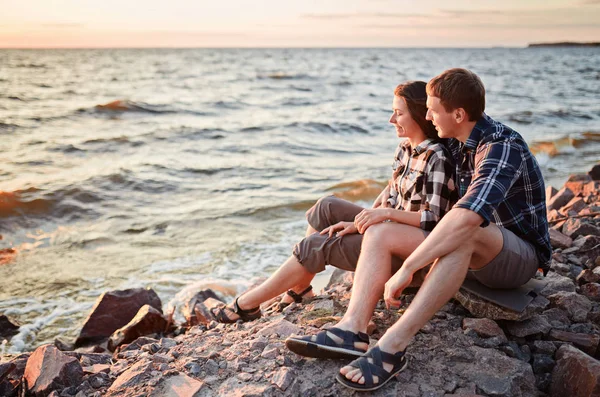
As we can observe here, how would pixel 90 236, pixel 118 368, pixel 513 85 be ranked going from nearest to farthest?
pixel 118 368
pixel 90 236
pixel 513 85

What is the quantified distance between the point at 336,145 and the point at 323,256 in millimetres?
11131

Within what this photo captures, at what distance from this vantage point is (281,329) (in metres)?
3.47

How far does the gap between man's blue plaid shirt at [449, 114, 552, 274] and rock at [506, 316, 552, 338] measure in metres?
0.33

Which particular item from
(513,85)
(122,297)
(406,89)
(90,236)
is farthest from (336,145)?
(513,85)

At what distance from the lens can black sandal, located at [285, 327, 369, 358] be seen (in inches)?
113

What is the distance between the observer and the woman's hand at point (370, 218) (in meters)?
3.19

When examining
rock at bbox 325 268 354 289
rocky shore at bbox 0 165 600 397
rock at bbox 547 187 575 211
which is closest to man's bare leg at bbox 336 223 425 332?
rocky shore at bbox 0 165 600 397

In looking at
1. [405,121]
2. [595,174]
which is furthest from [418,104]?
[595,174]

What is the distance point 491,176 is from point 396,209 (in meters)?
0.67

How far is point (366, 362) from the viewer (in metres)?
2.75

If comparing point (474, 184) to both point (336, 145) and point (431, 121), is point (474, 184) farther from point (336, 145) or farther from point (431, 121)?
point (336, 145)

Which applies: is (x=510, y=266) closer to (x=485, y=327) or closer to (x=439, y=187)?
(x=485, y=327)

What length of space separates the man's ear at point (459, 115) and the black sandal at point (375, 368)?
1.34 metres

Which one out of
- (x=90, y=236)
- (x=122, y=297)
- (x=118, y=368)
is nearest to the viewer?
(x=118, y=368)
